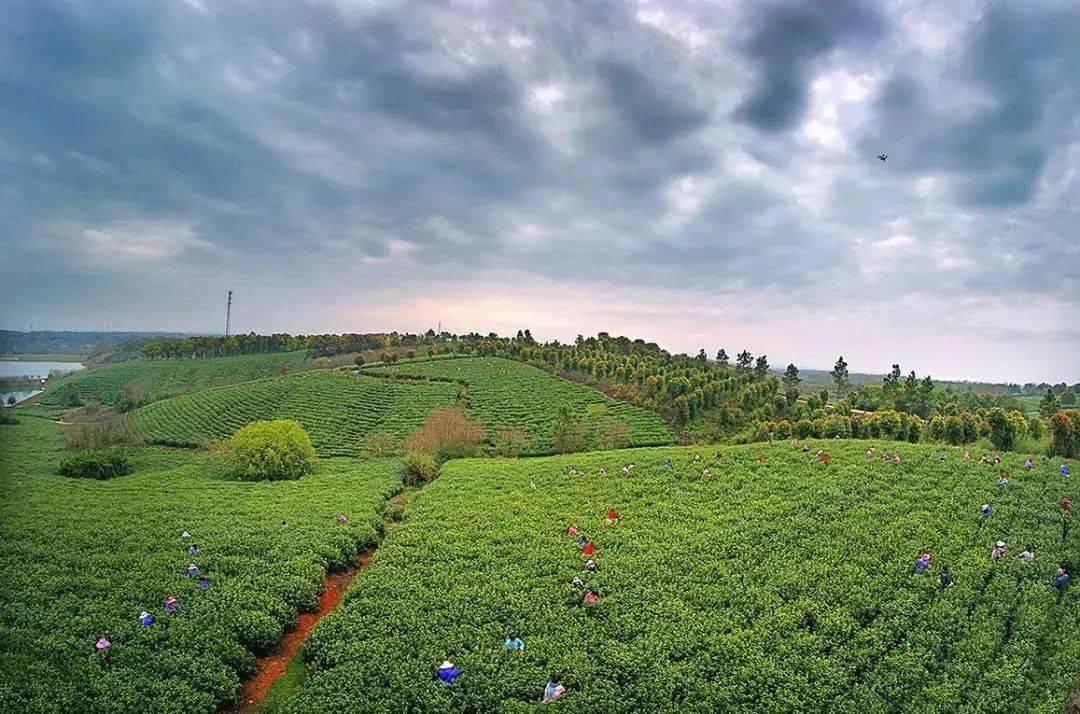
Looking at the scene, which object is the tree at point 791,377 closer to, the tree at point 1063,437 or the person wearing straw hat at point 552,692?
the tree at point 1063,437

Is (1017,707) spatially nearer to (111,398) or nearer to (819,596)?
(819,596)

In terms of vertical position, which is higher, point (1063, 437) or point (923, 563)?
point (1063, 437)

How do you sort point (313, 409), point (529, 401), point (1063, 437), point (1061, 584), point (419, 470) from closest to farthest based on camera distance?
1. point (1061, 584)
2. point (1063, 437)
3. point (419, 470)
4. point (313, 409)
5. point (529, 401)

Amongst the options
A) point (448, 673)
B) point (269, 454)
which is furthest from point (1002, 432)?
point (269, 454)

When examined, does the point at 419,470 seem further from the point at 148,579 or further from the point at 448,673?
the point at 448,673

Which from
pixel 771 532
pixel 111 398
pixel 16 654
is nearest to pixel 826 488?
pixel 771 532

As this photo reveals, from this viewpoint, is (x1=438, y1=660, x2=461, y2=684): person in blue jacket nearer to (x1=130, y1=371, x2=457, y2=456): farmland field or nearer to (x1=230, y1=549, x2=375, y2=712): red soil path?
(x1=230, y1=549, x2=375, y2=712): red soil path
